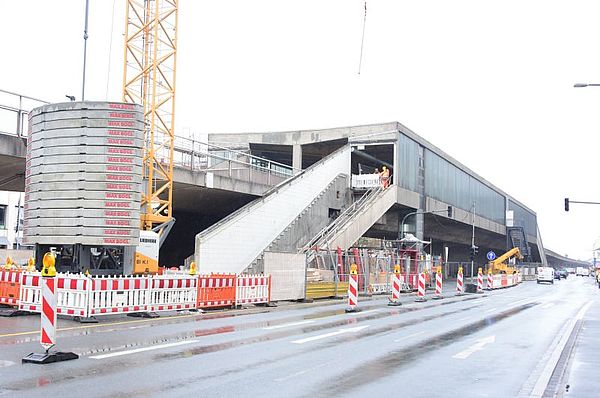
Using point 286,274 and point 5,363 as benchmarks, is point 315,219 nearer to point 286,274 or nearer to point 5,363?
point 286,274

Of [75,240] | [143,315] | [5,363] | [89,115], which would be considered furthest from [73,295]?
[89,115]

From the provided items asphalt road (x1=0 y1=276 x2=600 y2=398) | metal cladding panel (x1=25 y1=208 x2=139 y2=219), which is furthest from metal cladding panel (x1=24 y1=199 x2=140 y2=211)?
asphalt road (x1=0 y1=276 x2=600 y2=398)

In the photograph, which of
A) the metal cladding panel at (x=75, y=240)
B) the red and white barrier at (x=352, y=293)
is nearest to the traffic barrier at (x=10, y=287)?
the metal cladding panel at (x=75, y=240)

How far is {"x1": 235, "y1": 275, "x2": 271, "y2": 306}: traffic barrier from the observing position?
22.2 m

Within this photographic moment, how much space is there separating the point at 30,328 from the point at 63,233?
20.4ft

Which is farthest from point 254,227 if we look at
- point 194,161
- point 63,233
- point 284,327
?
point 284,327

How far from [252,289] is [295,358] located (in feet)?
37.4

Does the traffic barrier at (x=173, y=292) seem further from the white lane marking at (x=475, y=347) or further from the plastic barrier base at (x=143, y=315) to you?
the white lane marking at (x=475, y=347)

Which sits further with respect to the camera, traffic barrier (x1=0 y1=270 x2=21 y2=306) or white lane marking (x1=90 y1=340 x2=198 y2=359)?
traffic barrier (x1=0 y1=270 x2=21 y2=306)

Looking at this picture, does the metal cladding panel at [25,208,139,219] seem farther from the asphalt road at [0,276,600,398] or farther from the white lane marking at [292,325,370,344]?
the white lane marking at [292,325,370,344]

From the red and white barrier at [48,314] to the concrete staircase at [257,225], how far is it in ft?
62.0

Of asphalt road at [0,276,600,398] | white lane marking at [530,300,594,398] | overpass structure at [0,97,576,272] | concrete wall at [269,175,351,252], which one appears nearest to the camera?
asphalt road at [0,276,600,398]

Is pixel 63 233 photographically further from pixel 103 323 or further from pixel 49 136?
pixel 103 323

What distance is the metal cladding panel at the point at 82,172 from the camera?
20875 mm
